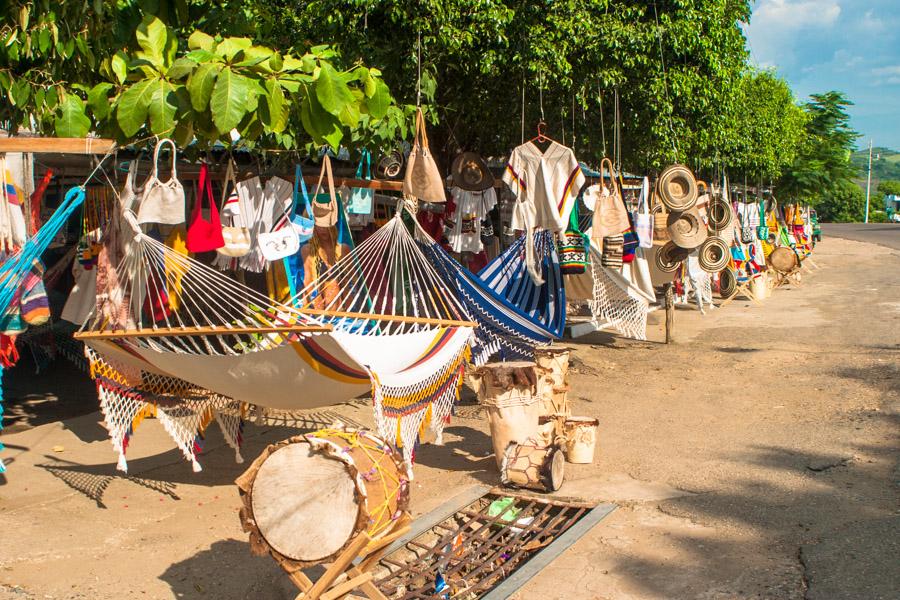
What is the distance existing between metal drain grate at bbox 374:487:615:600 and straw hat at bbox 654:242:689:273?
5317mm

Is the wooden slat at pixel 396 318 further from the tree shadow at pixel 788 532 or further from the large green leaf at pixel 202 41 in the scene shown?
the large green leaf at pixel 202 41

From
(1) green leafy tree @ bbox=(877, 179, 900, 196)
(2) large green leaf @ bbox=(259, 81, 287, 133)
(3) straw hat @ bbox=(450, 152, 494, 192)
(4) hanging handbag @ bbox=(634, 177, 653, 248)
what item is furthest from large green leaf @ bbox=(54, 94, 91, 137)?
(1) green leafy tree @ bbox=(877, 179, 900, 196)

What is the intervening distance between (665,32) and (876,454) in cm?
373

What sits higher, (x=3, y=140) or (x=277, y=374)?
(x=3, y=140)

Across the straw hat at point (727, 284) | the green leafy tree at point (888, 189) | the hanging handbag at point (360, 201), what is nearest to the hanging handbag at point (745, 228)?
the straw hat at point (727, 284)

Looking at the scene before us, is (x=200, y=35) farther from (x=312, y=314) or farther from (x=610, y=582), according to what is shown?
(x=610, y=582)

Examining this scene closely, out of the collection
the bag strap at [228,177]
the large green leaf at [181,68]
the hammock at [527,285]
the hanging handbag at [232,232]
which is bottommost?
the hammock at [527,285]

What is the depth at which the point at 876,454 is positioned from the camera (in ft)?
15.8

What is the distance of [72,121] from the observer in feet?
11.8

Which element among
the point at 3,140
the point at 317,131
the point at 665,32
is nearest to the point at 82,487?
the point at 3,140

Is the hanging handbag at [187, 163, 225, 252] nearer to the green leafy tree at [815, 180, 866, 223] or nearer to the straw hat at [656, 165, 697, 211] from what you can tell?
the straw hat at [656, 165, 697, 211]

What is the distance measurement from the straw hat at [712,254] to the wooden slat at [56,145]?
7663mm

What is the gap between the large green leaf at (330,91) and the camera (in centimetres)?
320

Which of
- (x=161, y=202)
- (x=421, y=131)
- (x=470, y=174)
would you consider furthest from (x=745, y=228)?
(x=161, y=202)
